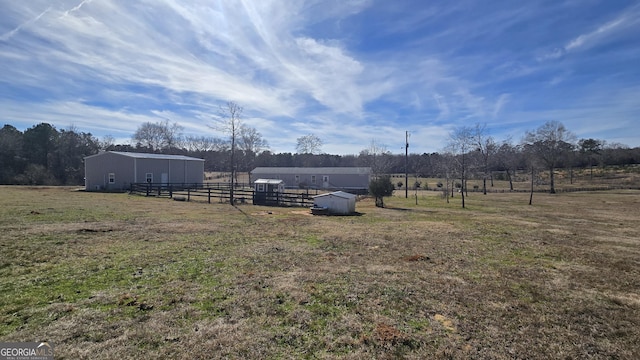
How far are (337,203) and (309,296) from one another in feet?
47.1

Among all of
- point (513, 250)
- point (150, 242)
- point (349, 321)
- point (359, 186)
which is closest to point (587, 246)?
point (513, 250)

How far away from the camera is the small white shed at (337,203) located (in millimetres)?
19750

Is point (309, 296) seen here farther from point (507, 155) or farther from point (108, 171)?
point (507, 155)

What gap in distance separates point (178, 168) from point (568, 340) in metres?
42.1

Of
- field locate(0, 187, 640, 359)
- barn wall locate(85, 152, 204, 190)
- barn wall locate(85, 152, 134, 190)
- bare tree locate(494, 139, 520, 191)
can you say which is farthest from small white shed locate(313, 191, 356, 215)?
bare tree locate(494, 139, 520, 191)

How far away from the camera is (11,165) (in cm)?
4772

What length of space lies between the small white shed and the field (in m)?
8.68

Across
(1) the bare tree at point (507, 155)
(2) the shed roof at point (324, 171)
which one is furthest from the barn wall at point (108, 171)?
(1) the bare tree at point (507, 155)

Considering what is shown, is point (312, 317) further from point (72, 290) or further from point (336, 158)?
point (336, 158)

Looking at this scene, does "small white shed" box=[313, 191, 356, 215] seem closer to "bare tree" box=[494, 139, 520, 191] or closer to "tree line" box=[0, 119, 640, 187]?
"tree line" box=[0, 119, 640, 187]

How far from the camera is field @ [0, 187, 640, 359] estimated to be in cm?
405

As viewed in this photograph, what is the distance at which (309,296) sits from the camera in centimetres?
564

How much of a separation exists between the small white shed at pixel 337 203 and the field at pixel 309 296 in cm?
868

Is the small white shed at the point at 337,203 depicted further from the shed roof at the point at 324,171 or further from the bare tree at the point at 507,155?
the bare tree at the point at 507,155
